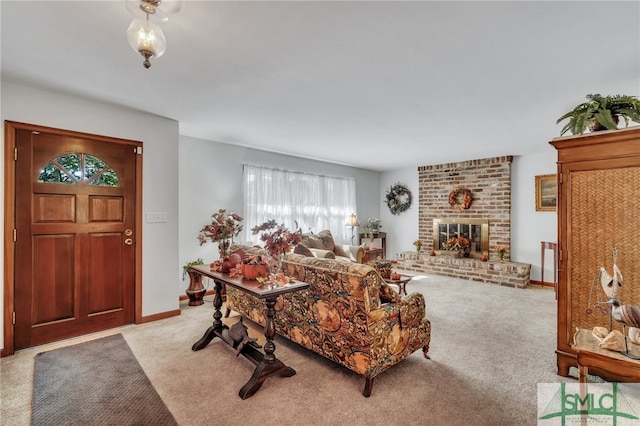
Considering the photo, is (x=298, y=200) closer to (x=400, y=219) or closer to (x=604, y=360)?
(x=400, y=219)

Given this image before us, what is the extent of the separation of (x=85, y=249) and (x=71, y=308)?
1.97 ft

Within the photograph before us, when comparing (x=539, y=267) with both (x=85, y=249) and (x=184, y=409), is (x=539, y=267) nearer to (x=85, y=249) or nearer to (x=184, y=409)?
(x=184, y=409)

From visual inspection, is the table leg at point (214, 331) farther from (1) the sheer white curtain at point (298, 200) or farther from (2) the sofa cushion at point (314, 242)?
(2) the sofa cushion at point (314, 242)

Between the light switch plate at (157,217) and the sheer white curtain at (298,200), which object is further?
the sheer white curtain at (298,200)

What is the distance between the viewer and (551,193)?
5520 mm

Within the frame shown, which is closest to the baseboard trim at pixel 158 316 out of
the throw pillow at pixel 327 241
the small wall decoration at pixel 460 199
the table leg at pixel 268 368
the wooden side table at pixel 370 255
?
the table leg at pixel 268 368

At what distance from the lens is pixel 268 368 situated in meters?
2.27

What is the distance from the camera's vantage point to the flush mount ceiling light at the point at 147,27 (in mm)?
1571

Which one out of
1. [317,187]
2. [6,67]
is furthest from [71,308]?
[317,187]

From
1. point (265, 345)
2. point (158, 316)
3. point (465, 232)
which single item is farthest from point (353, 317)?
point (465, 232)

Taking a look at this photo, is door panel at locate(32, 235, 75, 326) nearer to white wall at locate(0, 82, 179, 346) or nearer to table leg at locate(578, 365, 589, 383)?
white wall at locate(0, 82, 179, 346)

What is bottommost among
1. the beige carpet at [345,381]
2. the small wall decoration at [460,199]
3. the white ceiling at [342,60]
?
the beige carpet at [345,381]

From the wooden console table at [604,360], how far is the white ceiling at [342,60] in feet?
6.23

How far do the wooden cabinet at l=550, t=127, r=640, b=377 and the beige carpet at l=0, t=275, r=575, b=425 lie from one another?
0.55 m
